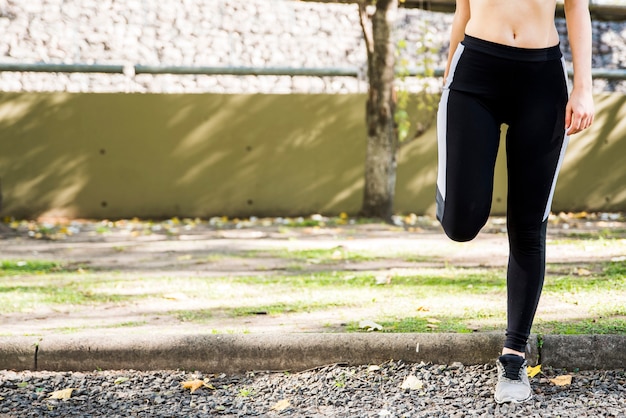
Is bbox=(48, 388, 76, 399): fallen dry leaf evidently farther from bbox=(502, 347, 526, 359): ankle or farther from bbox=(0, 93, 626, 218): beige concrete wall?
bbox=(0, 93, 626, 218): beige concrete wall

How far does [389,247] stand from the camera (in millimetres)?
8109

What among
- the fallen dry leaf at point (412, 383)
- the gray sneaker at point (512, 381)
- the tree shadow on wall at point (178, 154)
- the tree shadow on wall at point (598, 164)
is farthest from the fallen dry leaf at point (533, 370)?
the tree shadow on wall at point (598, 164)

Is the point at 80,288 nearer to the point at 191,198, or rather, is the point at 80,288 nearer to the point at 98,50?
the point at 191,198

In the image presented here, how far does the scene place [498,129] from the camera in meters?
3.52

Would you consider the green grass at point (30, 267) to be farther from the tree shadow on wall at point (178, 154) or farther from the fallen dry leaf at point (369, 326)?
the tree shadow on wall at point (178, 154)

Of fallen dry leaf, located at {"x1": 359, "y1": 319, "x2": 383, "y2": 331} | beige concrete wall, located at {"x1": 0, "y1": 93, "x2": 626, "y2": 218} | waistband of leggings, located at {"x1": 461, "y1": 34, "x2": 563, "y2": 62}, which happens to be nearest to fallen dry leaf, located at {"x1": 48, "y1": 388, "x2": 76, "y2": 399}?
fallen dry leaf, located at {"x1": 359, "y1": 319, "x2": 383, "y2": 331}

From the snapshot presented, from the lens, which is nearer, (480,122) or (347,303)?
(480,122)

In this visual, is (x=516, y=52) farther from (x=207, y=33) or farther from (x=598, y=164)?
(x=207, y=33)

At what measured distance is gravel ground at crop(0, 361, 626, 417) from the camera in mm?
3553

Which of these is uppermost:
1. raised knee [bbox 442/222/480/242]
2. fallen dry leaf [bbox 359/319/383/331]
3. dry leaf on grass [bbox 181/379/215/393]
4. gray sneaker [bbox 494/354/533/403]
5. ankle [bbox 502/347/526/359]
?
raised knee [bbox 442/222/480/242]

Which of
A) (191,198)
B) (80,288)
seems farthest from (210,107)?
(80,288)

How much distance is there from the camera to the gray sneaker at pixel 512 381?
11.6ft

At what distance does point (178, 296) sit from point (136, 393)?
1828 millimetres

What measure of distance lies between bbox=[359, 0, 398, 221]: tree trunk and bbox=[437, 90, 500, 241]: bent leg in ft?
22.9
